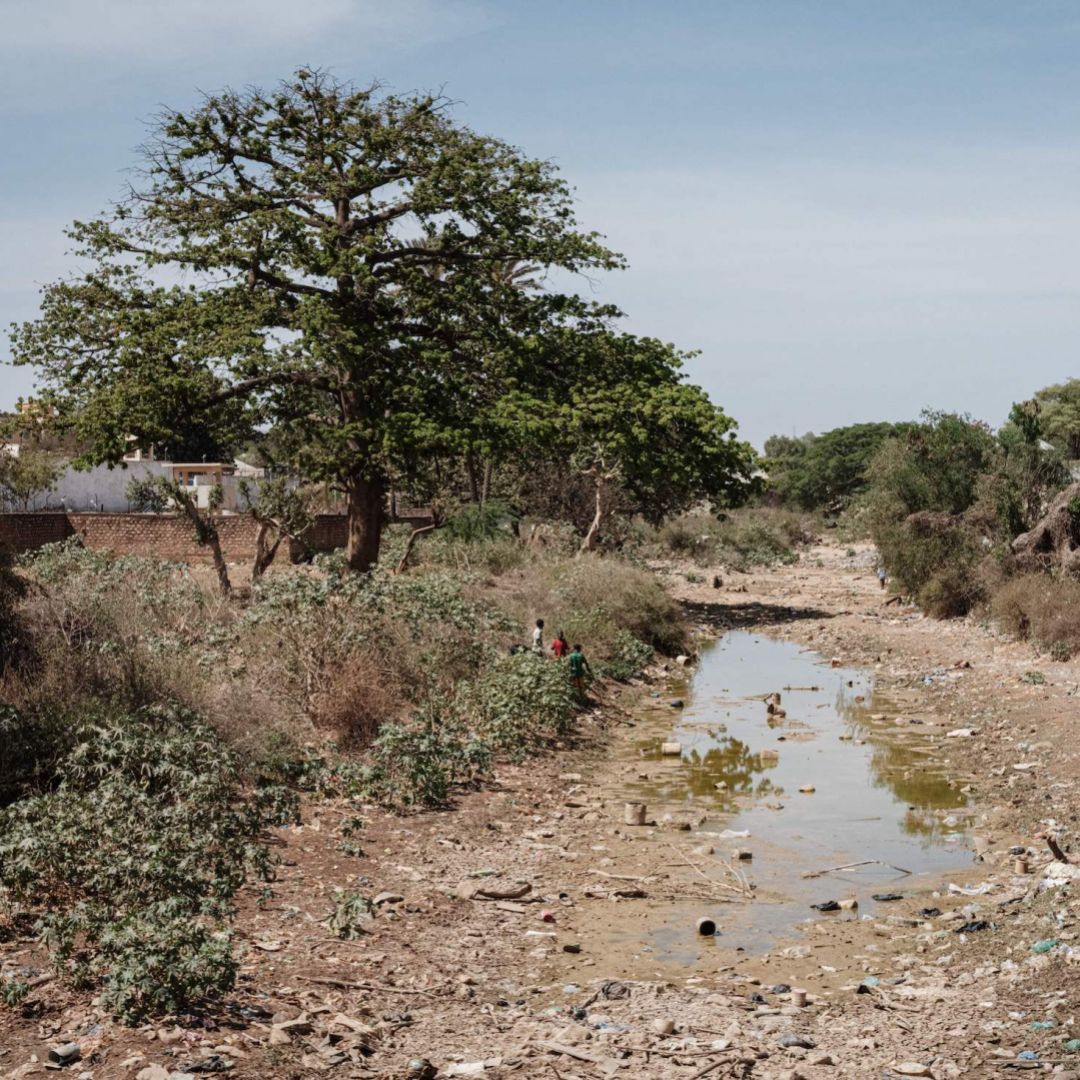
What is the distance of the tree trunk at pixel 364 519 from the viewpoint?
25516mm

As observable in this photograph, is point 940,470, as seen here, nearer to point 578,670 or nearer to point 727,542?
point 578,670

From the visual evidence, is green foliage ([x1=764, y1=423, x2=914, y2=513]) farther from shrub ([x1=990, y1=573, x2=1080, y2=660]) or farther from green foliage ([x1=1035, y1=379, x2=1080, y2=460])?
shrub ([x1=990, y1=573, x2=1080, y2=660])

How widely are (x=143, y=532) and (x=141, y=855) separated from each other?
24.2m

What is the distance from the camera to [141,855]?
26.7 ft

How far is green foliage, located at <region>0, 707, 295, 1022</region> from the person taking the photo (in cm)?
672

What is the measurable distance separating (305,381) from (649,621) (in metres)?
8.06

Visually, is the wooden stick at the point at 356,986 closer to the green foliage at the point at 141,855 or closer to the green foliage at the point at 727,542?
the green foliage at the point at 141,855

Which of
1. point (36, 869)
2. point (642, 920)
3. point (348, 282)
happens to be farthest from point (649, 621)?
point (36, 869)

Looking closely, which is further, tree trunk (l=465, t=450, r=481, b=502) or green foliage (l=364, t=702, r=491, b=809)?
tree trunk (l=465, t=450, r=481, b=502)

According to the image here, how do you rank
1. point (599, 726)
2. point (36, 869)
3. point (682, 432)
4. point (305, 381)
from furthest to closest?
point (682, 432) < point (305, 381) < point (599, 726) < point (36, 869)

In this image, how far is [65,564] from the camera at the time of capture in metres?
18.3

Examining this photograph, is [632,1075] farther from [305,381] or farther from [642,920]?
[305,381]

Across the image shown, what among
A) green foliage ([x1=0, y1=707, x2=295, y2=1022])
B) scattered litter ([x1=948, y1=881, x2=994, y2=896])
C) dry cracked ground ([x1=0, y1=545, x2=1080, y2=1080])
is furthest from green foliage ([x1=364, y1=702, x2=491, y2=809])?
scattered litter ([x1=948, y1=881, x2=994, y2=896])

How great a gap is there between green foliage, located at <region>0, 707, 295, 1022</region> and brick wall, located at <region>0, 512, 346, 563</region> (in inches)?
814
